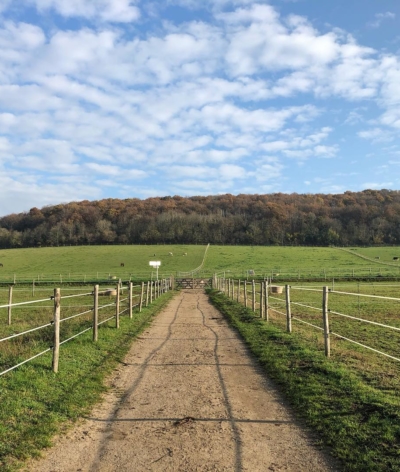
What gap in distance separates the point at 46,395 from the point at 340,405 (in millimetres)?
4067

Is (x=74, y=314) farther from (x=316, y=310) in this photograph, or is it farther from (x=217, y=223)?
(x=217, y=223)

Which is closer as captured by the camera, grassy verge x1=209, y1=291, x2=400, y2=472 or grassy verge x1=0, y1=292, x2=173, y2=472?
grassy verge x1=209, y1=291, x2=400, y2=472

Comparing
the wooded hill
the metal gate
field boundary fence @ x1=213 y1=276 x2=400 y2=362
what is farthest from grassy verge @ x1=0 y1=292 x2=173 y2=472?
the wooded hill

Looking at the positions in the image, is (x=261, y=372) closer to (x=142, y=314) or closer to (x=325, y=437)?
(x=325, y=437)

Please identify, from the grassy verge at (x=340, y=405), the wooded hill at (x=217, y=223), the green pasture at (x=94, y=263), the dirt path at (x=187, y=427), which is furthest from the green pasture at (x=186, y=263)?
the dirt path at (x=187, y=427)

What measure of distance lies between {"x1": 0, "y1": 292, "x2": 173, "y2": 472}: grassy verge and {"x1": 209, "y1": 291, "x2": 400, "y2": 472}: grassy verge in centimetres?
299

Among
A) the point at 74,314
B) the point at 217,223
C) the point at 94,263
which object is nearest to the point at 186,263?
the point at 94,263

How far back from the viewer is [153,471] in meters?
3.65

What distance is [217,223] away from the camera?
115312 millimetres

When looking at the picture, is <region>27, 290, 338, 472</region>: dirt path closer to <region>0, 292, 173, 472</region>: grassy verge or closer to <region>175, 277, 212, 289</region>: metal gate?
<region>0, 292, 173, 472</region>: grassy verge

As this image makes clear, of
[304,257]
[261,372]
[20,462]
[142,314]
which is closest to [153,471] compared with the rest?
[20,462]

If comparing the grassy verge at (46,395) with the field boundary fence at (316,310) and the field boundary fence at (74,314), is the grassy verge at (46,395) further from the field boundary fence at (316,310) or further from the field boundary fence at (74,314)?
the field boundary fence at (316,310)

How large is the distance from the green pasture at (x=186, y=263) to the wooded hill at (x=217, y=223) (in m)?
21.0

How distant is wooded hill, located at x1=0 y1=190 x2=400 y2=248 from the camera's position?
106 metres
